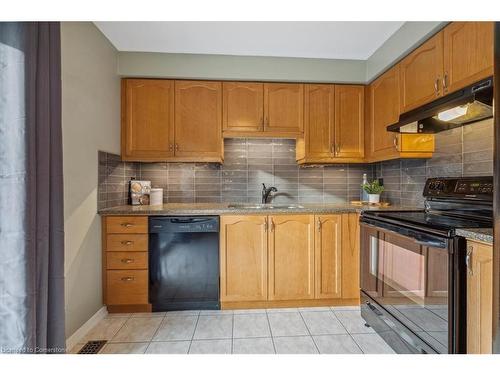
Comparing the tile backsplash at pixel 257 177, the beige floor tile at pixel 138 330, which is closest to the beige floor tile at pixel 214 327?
the beige floor tile at pixel 138 330

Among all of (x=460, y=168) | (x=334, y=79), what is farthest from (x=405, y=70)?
(x=460, y=168)

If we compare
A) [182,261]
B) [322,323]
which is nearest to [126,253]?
[182,261]

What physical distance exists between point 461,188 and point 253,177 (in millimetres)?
Answer: 1747

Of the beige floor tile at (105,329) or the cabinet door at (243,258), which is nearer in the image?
the beige floor tile at (105,329)

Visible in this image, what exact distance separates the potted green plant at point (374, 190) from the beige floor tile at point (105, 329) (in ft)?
8.27

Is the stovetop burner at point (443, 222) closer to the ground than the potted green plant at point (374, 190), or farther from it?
closer to the ground

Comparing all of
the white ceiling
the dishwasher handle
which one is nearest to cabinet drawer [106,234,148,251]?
the dishwasher handle

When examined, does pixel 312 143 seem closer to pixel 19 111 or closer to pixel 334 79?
pixel 334 79

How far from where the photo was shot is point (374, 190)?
2615mm

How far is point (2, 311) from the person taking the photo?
0.94 m

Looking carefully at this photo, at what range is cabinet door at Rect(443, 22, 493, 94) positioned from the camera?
133 cm

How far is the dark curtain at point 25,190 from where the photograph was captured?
37.4 inches

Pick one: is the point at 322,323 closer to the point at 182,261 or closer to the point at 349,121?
the point at 182,261

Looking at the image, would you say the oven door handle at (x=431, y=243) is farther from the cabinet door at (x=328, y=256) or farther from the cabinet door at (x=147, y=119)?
the cabinet door at (x=147, y=119)
